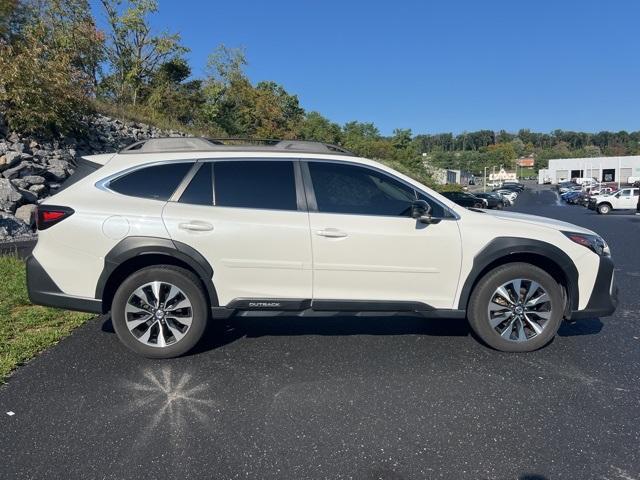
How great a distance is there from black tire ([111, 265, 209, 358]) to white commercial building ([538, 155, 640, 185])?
95.9 metres

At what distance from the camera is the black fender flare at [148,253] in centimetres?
391

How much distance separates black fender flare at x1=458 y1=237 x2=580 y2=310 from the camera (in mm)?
4043

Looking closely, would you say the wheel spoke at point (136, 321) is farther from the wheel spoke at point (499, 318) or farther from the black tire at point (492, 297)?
the wheel spoke at point (499, 318)

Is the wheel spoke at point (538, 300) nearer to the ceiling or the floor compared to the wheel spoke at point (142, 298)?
nearer to the floor

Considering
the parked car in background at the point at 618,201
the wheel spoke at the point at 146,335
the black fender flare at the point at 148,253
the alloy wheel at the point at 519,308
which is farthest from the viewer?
the parked car in background at the point at 618,201

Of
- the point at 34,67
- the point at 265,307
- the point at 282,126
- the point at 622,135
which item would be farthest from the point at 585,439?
the point at 622,135

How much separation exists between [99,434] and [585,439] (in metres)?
3.03

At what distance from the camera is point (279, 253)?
13.1 feet

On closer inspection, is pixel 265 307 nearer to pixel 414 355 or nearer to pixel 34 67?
pixel 414 355

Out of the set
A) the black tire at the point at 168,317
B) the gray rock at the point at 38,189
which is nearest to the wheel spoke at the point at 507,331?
the black tire at the point at 168,317

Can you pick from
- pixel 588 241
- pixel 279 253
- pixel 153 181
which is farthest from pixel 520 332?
pixel 153 181

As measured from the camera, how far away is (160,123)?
73.2ft

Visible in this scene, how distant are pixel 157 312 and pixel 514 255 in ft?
10.4

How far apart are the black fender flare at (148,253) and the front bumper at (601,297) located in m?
3.31
